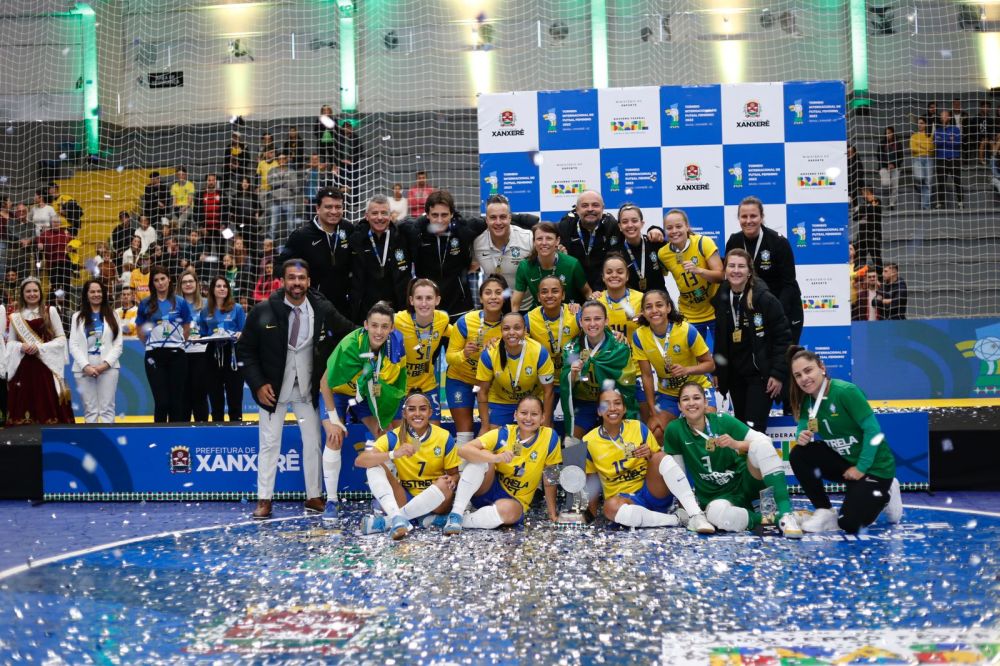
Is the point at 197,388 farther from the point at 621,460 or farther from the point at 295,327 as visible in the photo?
the point at 621,460

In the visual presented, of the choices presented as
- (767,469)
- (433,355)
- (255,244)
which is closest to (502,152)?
(433,355)

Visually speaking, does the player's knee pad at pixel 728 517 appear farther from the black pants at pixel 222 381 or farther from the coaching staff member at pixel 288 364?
the black pants at pixel 222 381

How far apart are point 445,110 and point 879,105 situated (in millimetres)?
6860

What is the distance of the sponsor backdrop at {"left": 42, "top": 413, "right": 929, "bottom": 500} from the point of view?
8.21m

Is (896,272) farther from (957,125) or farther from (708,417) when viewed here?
(708,417)

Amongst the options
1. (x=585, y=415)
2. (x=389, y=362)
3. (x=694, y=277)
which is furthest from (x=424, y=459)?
(x=694, y=277)

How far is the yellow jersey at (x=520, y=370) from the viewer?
7.28 m

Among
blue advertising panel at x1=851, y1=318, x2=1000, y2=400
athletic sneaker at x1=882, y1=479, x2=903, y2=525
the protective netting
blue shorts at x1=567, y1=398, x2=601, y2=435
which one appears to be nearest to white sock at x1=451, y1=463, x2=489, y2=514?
blue shorts at x1=567, y1=398, x2=601, y2=435

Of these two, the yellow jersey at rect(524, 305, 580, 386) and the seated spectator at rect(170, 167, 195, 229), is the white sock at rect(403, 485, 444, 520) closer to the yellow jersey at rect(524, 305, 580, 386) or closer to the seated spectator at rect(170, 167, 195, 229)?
the yellow jersey at rect(524, 305, 580, 386)

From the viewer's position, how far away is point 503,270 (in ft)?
26.5

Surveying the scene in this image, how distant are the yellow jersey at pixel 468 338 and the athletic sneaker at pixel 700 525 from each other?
1.94 meters

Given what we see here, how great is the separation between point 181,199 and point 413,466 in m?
9.18

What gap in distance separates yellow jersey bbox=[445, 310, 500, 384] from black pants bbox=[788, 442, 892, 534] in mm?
2305

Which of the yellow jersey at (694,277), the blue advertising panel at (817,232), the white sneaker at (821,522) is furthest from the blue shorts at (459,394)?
the blue advertising panel at (817,232)
